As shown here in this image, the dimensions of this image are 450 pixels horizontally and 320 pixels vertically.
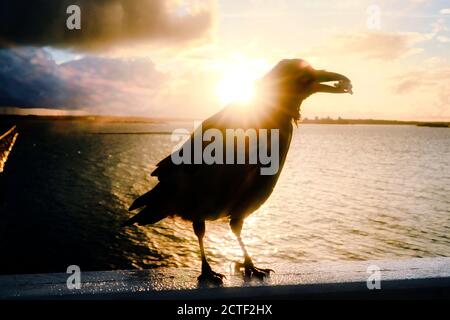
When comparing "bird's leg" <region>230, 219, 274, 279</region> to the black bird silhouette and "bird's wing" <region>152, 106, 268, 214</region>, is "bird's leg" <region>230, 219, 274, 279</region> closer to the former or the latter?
the black bird silhouette

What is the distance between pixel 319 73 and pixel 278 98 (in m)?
0.37

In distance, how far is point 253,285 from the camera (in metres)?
3.03

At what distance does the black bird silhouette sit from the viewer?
3.62 meters

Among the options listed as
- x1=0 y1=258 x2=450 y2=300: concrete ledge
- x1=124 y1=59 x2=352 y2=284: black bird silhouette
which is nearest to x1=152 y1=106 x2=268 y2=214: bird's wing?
x1=124 y1=59 x2=352 y2=284: black bird silhouette

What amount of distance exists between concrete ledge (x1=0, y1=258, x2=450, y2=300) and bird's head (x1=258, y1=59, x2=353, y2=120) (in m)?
1.32

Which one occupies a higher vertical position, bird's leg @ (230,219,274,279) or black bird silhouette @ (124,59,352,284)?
black bird silhouette @ (124,59,352,284)

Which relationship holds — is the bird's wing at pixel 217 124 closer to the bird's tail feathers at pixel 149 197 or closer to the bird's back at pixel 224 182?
the bird's back at pixel 224 182

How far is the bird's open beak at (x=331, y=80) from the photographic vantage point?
3670mm

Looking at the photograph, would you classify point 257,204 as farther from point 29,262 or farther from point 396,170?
point 396,170

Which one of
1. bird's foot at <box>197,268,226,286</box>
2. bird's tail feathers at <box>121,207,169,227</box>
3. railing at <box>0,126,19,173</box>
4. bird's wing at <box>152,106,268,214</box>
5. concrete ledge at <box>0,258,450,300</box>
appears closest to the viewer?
concrete ledge at <box>0,258,450,300</box>

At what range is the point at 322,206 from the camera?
4381cm

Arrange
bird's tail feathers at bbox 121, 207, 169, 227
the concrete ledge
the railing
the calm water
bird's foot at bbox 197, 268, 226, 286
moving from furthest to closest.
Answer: the railing < the calm water < bird's tail feathers at bbox 121, 207, 169, 227 < bird's foot at bbox 197, 268, 226, 286 < the concrete ledge

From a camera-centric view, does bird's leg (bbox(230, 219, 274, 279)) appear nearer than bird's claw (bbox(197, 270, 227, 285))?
No

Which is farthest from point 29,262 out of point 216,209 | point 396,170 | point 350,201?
point 396,170
